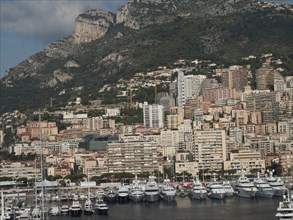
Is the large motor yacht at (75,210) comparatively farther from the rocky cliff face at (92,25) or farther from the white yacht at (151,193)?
the rocky cliff face at (92,25)

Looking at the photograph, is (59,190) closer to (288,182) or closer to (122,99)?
(288,182)

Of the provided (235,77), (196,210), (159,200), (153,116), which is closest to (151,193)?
(159,200)

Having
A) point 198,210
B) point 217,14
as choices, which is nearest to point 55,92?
point 217,14

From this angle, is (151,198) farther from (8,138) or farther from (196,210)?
(8,138)

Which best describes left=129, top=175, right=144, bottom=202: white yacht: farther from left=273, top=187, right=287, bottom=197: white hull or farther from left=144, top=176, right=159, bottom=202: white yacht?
left=273, top=187, right=287, bottom=197: white hull

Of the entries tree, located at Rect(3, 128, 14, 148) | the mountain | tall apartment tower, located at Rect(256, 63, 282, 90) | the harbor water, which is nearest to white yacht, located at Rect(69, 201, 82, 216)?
the harbor water

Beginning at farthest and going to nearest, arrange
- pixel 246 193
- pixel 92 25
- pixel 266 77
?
pixel 92 25
pixel 266 77
pixel 246 193
